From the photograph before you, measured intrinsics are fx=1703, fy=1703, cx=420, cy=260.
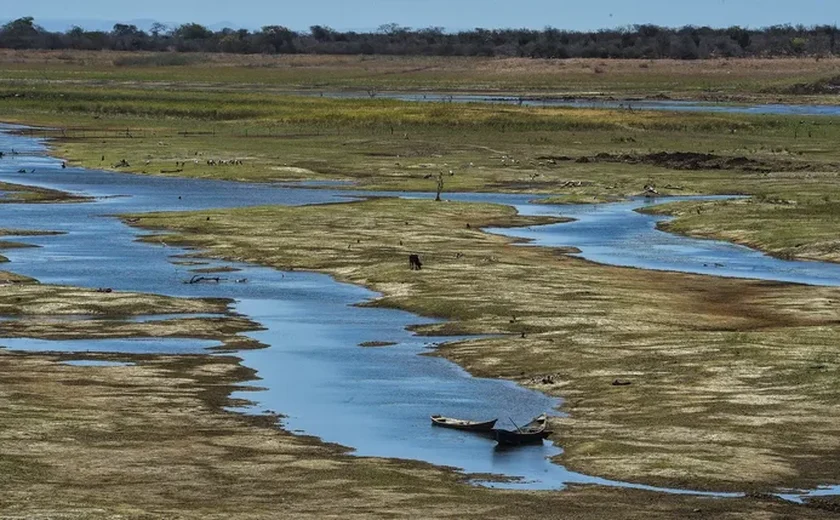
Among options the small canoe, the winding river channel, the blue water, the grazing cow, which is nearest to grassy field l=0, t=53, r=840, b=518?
the grazing cow

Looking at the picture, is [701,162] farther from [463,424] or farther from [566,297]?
[463,424]

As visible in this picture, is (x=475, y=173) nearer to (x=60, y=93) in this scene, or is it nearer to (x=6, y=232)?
(x=6, y=232)

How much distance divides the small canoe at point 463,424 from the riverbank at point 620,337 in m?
1.70

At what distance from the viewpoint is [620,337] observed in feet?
166

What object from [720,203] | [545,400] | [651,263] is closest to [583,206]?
[720,203]

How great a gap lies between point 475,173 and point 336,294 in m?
50.0

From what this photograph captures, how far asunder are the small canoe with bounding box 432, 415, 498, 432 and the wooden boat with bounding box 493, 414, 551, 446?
15.2 inches

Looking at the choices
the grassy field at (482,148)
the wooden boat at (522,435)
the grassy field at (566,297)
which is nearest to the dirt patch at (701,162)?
the grassy field at (482,148)

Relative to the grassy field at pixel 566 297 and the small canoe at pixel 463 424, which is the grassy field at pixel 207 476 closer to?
the grassy field at pixel 566 297

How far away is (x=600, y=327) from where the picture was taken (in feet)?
171

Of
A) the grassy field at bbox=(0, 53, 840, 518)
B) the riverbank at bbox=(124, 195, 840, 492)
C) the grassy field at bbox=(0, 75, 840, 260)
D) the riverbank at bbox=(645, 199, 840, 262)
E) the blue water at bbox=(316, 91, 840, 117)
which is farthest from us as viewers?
the blue water at bbox=(316, 91, 840, 117)

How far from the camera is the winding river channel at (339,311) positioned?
38.5 m

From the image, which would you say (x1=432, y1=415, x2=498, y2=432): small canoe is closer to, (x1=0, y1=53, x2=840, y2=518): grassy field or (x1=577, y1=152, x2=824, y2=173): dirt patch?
(x1=0, y1=53, x2=840, y2=518): grassy field

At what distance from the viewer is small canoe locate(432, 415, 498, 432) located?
38.2 meters
